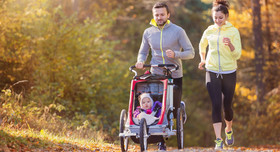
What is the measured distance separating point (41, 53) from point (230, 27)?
6.34m

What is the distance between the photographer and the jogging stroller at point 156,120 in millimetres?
6461

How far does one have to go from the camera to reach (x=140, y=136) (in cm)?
622

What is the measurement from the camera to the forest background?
10.5m

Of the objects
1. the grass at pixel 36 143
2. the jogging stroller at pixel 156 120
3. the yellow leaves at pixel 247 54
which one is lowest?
the grass at pixel 36 143

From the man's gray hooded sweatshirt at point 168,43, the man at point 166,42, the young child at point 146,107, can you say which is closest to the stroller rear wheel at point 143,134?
the young child at point 146,107

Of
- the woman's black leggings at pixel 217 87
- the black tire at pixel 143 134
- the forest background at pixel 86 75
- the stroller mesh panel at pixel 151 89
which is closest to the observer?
the black tire at pixel 143 134

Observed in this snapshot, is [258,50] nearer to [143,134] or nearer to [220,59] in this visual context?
[220,59]

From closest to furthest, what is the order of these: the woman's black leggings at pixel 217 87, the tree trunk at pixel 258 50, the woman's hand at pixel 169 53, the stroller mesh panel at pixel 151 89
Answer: the woman's hand at pixel 169 53 < the stroller mesh panel at pixel 151 89 < the woman's black leggings at pixel 217 87 < the tree trunk at pixel 258 50

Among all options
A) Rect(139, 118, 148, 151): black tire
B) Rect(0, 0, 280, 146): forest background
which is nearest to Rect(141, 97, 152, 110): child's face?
Rect(139, 118, 148, 151): black tire

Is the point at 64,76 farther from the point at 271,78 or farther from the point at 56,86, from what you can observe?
the point at 271,78

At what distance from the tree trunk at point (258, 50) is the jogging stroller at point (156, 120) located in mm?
12457

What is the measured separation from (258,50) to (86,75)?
9.02 m

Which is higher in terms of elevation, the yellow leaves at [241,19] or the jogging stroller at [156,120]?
the yellow leaves at [241,19]

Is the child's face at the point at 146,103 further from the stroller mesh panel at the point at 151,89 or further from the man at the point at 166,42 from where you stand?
the man at the point at 166,42
